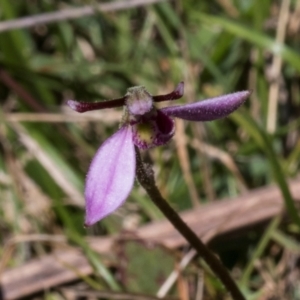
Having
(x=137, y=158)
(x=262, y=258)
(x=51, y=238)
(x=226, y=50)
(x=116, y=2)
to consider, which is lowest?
(x=137, y=158)

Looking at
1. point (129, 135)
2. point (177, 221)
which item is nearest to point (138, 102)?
point (129, 135)

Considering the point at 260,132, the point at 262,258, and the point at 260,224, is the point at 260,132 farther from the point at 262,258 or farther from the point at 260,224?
the point at 262,258

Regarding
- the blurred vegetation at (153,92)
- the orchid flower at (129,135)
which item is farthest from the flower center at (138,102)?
the blurred vegetation at (153,92)

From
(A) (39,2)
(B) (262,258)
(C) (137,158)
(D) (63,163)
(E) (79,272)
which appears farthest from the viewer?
(A) (39,2)

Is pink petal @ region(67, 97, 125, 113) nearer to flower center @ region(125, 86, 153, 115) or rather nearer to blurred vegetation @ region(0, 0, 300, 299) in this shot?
flower center @ region(125, 86, 153, 115)

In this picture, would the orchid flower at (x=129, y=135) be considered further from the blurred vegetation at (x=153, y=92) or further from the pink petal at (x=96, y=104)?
the blurred vegetation at (x=153, y=92)

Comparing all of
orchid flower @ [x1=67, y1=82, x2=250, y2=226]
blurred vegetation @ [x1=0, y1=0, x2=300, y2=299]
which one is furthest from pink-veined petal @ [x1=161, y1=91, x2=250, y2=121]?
blurred vegetation @ [x1=0, y1=0, x2=300, y2=299]

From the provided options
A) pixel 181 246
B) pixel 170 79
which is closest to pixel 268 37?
pixel 170 79
